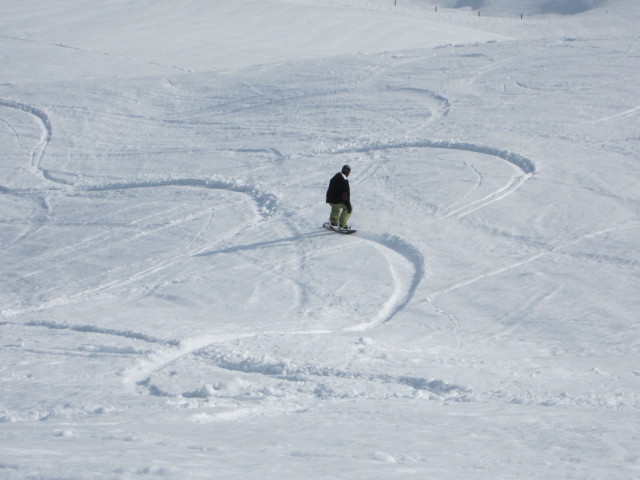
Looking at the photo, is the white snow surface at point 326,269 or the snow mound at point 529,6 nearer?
the white snow surface at point 326,269

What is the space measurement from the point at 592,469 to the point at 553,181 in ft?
35.8

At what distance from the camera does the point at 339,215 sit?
45.3 ft

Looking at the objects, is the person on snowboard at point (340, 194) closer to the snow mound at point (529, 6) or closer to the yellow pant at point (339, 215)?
the yellow pant at point (339, 215)

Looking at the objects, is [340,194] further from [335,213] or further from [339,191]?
[335,213]

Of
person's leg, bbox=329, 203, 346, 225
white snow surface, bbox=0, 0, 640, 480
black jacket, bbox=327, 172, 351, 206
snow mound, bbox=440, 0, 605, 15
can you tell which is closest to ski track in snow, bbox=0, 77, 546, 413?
white snow surface, bbox=0, 0, 640, 480

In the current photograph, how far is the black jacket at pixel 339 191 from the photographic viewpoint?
1331cm

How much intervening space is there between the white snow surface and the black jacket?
0.76 m

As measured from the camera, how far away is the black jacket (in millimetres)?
13312

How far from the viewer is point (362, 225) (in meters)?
14.2

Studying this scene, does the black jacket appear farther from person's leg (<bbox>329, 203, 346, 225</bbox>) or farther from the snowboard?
the snowboard

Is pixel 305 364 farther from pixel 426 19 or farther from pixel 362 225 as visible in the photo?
pixel 426 19

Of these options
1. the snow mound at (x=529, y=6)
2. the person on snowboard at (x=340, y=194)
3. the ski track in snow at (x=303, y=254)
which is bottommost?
the ski track in snow at (x=303, y=254)

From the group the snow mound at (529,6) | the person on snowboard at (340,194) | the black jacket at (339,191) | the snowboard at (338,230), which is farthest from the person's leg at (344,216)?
the snow mound at (529,6)

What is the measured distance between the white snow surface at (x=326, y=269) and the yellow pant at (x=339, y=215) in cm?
43
